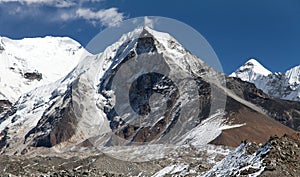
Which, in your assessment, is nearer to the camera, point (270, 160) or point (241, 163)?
point (270, 160)

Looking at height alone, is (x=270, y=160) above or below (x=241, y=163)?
above

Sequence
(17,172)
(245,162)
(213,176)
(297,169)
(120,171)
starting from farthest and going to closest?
1. (120,171)
2. (17,172)
3. (213,176)
4. (245,162)
5. (297,169)

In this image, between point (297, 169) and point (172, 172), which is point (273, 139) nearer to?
point (297, 169)

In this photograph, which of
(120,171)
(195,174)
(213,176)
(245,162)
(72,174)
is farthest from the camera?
(120,171)

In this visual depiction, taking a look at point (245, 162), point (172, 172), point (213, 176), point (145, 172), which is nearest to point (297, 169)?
point (245, 162)

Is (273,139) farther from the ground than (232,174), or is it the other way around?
(273,139)

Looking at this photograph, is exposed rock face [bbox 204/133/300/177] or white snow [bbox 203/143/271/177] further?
white snow [bbox 203/143/271/177]

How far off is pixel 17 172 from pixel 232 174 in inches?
4989

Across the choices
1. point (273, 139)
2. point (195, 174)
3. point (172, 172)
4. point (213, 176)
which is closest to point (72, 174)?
point (172, 172)

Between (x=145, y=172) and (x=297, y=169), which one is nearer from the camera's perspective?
(x=297, y=169)

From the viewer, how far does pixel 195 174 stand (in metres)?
108

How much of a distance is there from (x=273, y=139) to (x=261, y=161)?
5430 millimetres

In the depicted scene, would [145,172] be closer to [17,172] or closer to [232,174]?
[17,172]

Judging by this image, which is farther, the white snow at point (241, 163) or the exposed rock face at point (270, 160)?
the white snow at point (241, 163)
